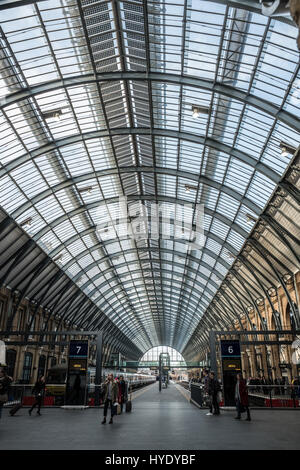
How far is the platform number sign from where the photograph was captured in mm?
20969

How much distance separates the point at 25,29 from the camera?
1736 centimetres

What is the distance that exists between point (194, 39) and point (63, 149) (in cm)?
1287

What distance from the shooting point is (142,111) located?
24672 millimetres

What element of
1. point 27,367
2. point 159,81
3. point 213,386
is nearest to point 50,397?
point 213,386

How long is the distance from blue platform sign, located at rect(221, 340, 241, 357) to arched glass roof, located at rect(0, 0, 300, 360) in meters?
10.5

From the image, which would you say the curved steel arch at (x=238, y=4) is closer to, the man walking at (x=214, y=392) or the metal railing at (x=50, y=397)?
the man walking at (x=214, y=392)

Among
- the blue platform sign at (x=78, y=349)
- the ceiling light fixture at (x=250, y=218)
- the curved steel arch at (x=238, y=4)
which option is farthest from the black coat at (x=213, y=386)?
the ceiling light fixture at (x=250, y=218)

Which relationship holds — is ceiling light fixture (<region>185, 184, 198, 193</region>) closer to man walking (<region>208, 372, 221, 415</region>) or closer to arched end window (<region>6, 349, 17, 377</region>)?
man walking (<region>208, 372, 221, 415</region>)

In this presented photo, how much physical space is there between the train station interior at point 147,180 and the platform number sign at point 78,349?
80 mm

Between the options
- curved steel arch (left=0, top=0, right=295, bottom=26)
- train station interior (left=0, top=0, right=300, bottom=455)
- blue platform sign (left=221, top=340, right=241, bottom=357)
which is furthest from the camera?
blue platform sign (left=221, top=340, right=241, bottom=357)

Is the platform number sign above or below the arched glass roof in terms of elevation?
below

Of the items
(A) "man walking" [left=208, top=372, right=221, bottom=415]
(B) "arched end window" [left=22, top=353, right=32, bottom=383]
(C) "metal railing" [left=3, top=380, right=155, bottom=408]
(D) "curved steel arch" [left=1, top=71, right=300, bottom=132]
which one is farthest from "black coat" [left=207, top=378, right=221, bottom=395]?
(B) "arched end window" [left=22, top=353, right=32, bottom=383]

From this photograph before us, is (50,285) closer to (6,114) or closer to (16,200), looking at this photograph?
(16,200)

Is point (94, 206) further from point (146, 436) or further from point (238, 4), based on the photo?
point (146, 436)
